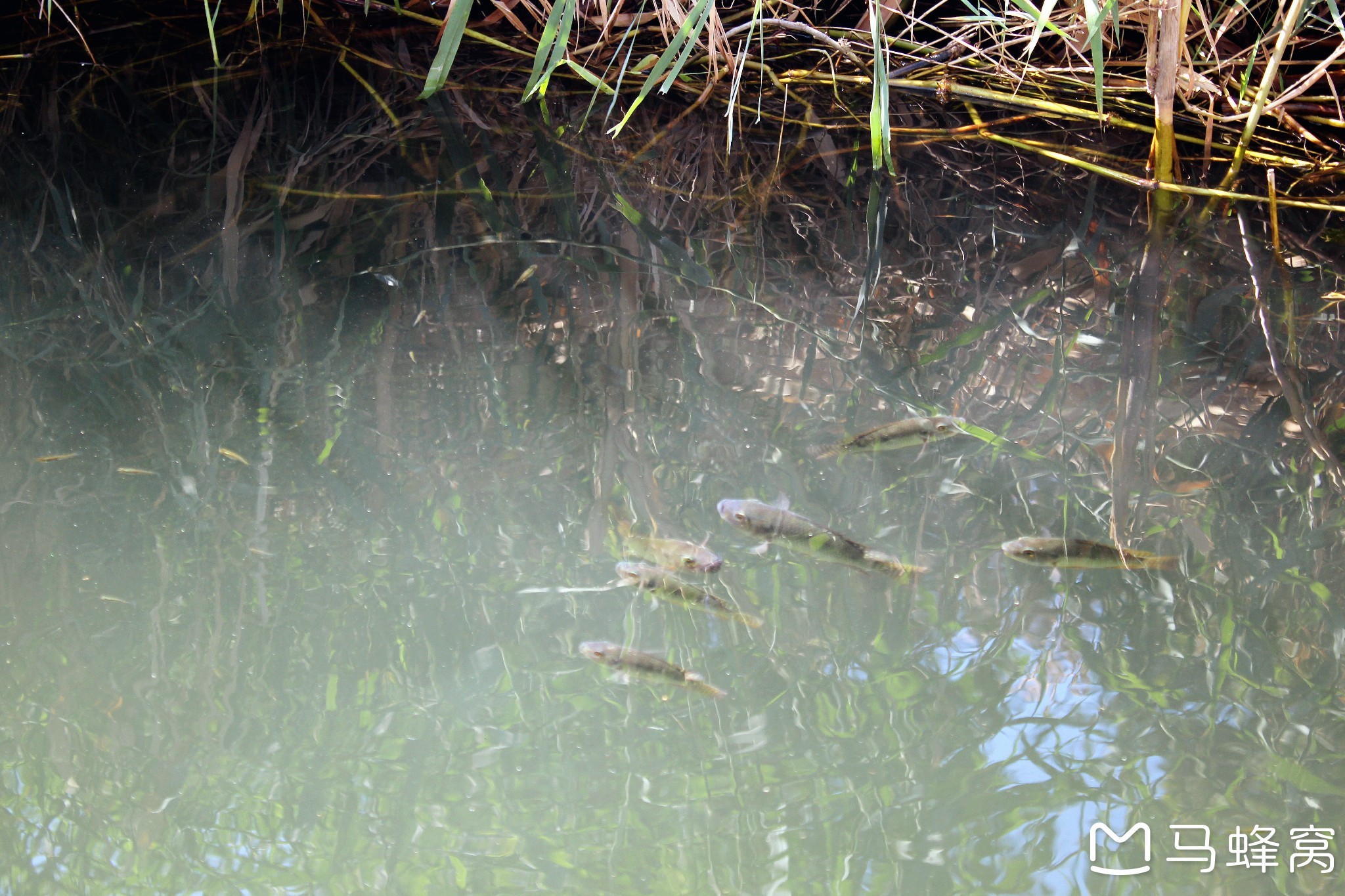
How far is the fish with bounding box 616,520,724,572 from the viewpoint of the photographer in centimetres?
119

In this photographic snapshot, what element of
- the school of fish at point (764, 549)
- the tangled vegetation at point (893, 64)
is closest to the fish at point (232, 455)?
the school of fish at point (764, 549)

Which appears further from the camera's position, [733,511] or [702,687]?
[733,511]

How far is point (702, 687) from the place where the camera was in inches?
41.6

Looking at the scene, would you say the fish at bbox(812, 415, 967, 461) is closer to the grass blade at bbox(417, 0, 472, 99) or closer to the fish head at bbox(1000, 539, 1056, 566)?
the fish head at bbox(1000, 539, 1056, 566)


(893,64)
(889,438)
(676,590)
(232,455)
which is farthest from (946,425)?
(893,64)

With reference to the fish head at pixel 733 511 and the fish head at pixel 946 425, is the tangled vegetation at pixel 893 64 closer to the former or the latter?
the fish head at pixel 946 425

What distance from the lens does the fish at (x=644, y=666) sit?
105 cm

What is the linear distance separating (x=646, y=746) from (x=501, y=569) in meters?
0.29

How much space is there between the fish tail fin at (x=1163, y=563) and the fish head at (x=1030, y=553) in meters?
0.12

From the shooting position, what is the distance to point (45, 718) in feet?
3.28

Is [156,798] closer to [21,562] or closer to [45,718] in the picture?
[45,718]

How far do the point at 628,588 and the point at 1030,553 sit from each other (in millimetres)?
465

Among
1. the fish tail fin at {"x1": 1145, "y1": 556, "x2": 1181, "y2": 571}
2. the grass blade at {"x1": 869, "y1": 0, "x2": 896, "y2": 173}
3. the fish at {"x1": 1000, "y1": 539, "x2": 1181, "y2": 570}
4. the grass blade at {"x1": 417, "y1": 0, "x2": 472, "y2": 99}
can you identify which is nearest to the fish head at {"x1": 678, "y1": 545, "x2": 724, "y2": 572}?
the fish at {"x1": 1000, "y1": 539, "x2": 1181, "y2": 570}

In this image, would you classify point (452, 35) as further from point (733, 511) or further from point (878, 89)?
point (733, 511)
